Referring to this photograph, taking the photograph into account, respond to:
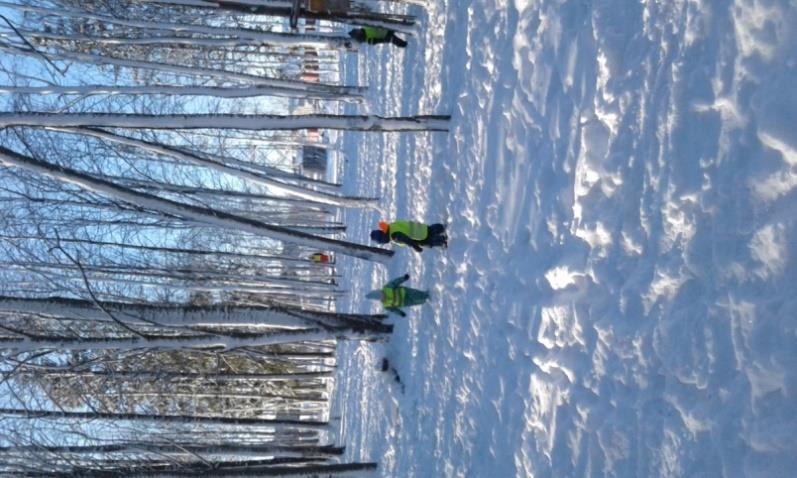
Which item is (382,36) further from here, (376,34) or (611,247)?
(611,247)

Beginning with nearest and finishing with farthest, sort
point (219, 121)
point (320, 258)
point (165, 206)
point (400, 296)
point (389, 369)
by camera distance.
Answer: point (165, 206) → point (219, 121) → point (400, 296) → point (389, 369) → point (320, 258)

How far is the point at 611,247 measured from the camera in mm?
4383

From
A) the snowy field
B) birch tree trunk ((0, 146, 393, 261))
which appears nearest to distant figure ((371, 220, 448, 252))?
the snowy field

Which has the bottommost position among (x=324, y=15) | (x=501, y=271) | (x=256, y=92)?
(x=501, y=271)

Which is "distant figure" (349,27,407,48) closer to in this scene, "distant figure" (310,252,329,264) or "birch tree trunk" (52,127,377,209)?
"birch tree trunk" (52,127,377,209)

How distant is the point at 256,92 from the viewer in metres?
8.15

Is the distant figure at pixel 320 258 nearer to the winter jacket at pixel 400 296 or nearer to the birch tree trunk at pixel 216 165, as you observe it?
the birch tree trunk at pixel 216 165

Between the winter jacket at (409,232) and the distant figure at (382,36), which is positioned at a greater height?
the distant figure at (382,36)

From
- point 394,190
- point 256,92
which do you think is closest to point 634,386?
point 256,92

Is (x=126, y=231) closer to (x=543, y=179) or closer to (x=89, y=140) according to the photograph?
(x=89, y=140)

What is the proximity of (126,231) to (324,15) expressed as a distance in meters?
5.57

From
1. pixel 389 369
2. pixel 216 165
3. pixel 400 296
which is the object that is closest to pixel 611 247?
pixel 400 296

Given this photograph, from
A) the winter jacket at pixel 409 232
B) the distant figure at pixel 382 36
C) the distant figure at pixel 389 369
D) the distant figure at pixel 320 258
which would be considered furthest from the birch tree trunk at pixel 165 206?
the distant figure at pixel 320 258

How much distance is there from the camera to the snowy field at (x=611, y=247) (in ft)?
10.7
